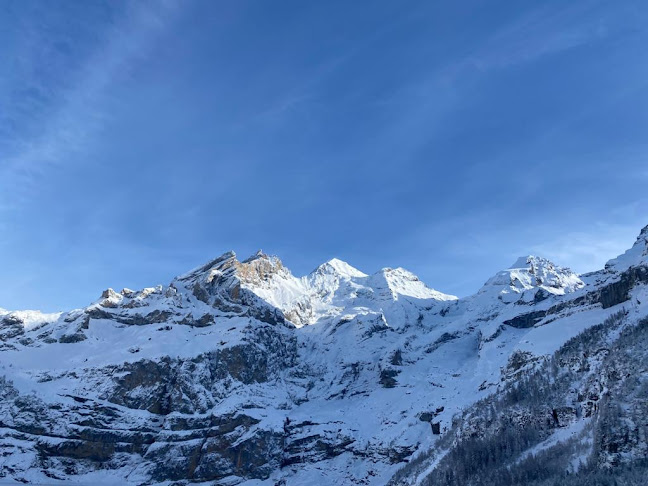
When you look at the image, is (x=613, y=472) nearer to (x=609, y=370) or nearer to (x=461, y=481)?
(x=609, y=370)

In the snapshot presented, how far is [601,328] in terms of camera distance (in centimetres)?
18362

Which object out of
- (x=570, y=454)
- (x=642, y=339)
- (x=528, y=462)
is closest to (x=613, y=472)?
(x=570, y=454)

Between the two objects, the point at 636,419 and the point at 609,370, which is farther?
the point at 609,370

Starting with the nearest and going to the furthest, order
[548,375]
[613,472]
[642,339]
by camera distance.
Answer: [613,472] → [642,339] → [548,375]

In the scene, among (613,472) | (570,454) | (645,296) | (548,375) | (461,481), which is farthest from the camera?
(645,296)

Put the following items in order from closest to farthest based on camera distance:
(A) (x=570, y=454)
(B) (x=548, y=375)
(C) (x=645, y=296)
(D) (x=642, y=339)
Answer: (A) (x=570, y=454) < (D) (x=642, y=339) < (B) (x=548, y=375) < (C) (x=645, y=296)

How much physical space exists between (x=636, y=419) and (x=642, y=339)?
34.3 m

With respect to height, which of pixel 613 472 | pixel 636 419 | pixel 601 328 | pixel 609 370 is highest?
pixel 601 328

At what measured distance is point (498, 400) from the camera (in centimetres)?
18788

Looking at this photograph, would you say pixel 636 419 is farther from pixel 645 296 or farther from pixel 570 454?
pixel 645 296

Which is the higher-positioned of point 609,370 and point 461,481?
point 609,370

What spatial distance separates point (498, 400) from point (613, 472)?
74.8 m

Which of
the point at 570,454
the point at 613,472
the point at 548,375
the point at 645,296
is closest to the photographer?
the point at 613,472

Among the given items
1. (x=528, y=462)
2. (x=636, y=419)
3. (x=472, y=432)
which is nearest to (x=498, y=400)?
(x=472, y=432)
